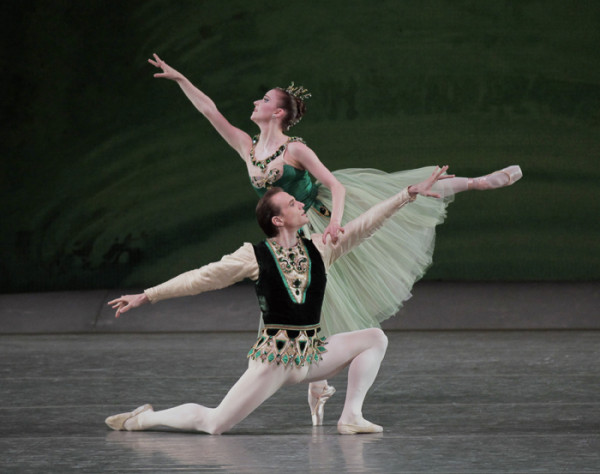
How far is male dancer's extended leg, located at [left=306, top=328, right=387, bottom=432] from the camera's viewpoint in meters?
3.15

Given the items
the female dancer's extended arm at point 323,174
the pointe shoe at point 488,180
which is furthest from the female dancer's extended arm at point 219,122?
the pointe shoe at point 488,180

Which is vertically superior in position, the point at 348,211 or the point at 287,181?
the point at 287,181

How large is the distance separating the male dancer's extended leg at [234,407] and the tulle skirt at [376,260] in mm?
469

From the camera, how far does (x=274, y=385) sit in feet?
10.1

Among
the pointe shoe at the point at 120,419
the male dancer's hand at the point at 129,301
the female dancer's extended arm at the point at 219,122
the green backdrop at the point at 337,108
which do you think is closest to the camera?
the male dancer's hand at the point at 129,301

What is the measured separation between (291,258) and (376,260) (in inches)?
21.3

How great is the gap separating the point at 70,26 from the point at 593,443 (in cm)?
503

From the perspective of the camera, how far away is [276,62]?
6.85 meters

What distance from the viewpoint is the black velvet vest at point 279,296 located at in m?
3.07

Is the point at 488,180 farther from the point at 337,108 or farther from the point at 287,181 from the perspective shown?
the point at 337,108

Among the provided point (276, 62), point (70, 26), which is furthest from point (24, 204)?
point (276, 62)

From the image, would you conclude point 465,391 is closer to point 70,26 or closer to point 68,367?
point 68,367

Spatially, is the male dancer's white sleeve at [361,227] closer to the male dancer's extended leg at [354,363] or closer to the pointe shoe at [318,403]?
the male dancer's extended leg at [354,363]

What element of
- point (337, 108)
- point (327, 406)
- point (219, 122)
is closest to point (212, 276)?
point (219, 122)
